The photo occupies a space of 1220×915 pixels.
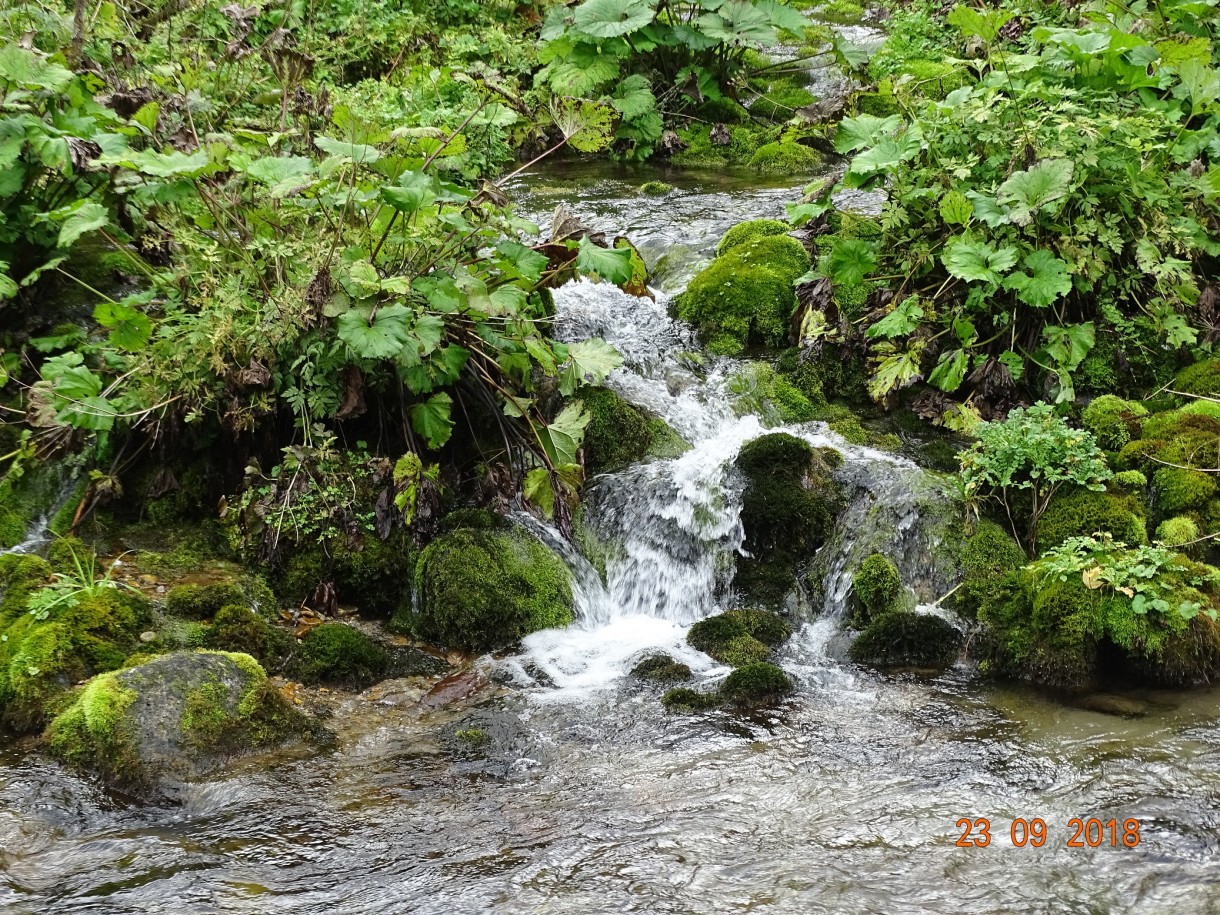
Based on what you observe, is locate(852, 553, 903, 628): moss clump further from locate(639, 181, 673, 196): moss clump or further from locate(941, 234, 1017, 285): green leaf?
locate(639, 181, 673, 196): moss clump

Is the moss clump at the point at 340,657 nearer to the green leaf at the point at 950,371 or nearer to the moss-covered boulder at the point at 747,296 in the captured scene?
the moss-covered boulder at the point at 747,296

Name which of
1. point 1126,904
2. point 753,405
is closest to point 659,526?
point 753,405

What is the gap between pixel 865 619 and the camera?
6156 mm

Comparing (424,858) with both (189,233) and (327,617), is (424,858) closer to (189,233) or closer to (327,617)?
(327,617)

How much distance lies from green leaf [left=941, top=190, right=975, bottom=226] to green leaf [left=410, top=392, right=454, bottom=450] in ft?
12.0

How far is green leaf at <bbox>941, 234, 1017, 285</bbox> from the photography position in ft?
22.3

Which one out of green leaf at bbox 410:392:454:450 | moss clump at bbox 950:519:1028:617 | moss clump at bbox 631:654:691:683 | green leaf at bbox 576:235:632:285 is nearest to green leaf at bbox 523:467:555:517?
green leaf at bbox 410:392:454:450

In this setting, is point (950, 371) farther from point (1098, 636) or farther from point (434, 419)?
point (434, 419)

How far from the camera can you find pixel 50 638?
5.09 meters

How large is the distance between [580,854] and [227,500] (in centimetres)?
355

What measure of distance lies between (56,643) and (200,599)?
0.79 metres
